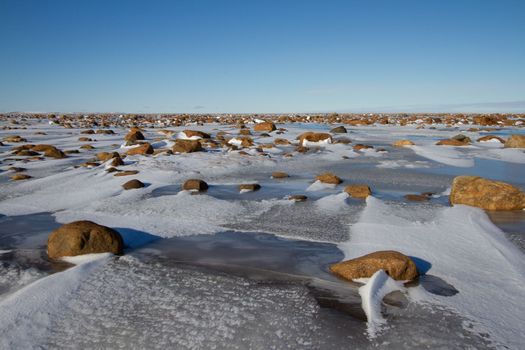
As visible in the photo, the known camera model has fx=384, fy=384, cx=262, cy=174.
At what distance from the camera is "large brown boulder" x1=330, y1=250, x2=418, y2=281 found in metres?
3.31

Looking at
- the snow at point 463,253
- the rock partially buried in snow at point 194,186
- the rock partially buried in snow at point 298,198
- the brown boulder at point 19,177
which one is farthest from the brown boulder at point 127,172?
the snow at point 463,253

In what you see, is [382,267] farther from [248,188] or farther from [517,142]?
[517,142]

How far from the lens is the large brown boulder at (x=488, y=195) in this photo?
18.5 ft

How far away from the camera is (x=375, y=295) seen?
300 centimetres

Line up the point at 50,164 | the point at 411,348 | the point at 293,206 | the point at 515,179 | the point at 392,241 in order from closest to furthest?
the point at 411,348, the point at 392,241, the point at 293,206, the point at 515,179, the point at 50,164

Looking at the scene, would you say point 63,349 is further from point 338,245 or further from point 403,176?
point 403,176

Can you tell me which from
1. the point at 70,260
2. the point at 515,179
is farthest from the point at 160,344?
the point at 515,179

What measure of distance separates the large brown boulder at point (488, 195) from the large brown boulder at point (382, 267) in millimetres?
3061

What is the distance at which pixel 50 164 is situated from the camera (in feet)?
33.7

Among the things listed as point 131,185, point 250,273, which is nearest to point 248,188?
point 131,185

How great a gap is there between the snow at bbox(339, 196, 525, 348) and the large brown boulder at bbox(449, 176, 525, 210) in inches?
8.0

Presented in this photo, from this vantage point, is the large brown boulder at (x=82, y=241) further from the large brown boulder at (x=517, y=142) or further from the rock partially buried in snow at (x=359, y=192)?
the large brown boulder at (x=517, y=142)

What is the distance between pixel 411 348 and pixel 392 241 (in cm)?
197

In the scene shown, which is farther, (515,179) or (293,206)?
(515,179)
